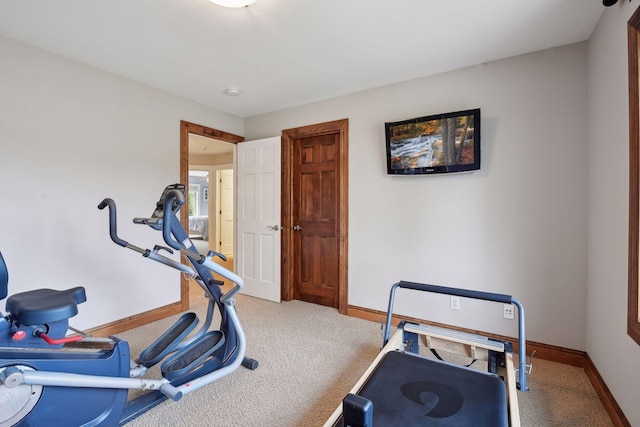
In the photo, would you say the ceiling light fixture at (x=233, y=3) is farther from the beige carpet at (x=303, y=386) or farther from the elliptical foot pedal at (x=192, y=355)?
the beige carpet at (x=303, y=386)

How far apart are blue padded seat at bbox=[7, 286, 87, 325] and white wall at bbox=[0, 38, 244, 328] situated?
105 cm

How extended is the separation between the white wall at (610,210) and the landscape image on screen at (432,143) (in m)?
0.78

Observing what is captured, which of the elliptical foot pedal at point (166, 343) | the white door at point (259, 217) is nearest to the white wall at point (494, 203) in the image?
the white door at point (259, 217)

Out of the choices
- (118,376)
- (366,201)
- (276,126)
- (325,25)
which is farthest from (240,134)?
(118,376)

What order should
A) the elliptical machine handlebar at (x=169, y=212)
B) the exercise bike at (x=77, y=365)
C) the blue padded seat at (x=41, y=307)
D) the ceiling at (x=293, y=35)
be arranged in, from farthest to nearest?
the ceiling at (x=293, y=35), the elliptical machine handlebar at (x=169, y=212), the blue padded seat at (x=41, y=307), the exercise bike at (x=77, y=365)

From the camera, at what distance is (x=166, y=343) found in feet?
6.34

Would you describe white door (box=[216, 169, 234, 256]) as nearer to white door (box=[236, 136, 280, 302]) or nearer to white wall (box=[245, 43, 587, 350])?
white door (box=[236, 136, 280, 302])

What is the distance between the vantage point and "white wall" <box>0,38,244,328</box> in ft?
7.27

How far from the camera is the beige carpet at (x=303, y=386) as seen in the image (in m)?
1.68

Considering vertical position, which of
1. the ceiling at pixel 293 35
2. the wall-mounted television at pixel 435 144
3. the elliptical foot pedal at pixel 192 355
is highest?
the ceiling at pixel 293 35

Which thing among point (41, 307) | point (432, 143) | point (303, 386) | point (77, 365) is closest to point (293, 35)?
point (432, 143)

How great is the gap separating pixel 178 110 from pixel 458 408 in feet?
11.7

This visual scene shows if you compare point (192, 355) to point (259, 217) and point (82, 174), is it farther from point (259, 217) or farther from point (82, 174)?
point (259, 217)

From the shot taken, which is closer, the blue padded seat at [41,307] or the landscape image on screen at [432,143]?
the blue padded seat at [41,307]
